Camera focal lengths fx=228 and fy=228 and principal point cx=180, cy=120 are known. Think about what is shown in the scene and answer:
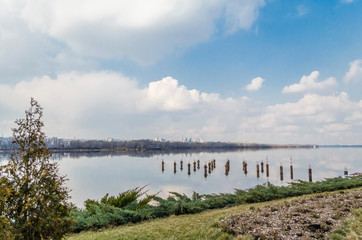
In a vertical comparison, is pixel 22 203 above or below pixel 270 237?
above

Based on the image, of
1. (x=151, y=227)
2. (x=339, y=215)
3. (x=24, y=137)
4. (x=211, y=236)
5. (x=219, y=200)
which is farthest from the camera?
(x=219, y=200)

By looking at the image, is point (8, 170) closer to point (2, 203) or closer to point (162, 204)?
point (2, 203)

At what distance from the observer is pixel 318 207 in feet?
23.5

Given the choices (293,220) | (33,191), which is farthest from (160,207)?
(33,191)

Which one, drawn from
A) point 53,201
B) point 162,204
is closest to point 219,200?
point 162,204

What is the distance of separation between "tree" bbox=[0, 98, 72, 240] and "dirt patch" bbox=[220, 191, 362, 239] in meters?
4.06

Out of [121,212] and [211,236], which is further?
[121,212]

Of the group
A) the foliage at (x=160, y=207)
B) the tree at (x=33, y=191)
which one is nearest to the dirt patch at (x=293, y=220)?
the foliage at (x=160, y=207)

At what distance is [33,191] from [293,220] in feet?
20.6

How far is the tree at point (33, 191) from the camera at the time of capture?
4.07 meters

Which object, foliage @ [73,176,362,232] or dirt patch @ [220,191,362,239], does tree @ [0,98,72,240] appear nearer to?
foliage @ [73,176,362,232]

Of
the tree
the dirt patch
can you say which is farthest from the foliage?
the dirt patch

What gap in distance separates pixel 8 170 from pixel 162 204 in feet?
21.6

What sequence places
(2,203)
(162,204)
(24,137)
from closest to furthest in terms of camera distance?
(2,203), (24,137), (162,204)
